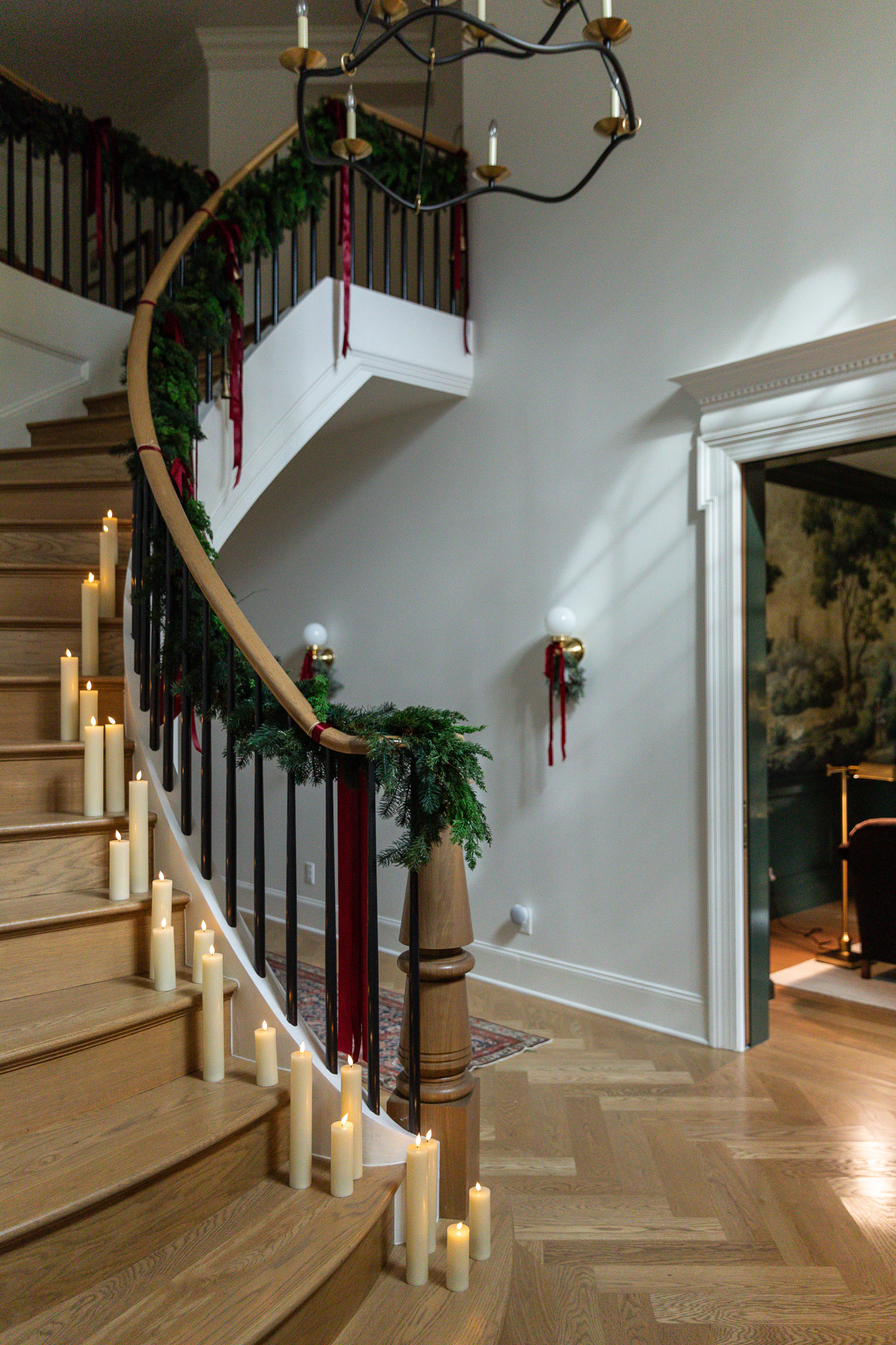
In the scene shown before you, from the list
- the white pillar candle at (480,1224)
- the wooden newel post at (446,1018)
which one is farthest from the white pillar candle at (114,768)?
the white pillar candle at (480,1224)

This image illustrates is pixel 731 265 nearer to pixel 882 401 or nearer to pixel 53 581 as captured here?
pixel 882 401

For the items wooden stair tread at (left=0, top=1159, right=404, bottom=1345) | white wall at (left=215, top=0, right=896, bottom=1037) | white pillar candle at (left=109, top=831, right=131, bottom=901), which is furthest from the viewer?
white wall at (left=215, top=0, right=896, bottom=1037)

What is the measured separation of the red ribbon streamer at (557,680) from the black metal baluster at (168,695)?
2.04 m

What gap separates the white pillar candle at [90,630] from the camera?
308cm

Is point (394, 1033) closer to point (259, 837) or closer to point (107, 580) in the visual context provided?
point (259, 837)

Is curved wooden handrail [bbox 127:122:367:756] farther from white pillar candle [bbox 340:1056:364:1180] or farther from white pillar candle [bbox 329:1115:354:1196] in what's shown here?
white pillar candle [bbox 329:1115:354:1196]

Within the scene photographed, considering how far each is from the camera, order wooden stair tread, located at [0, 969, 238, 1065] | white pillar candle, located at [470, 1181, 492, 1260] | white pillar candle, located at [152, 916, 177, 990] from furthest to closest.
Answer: white pillar candle, located at [152, 916, 177, 990] < white pillar candle, located at [470, 1181, 492, 1260] < wooden stair tread, located at [0, 969, 238, 1065]

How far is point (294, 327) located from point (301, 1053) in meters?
3.26

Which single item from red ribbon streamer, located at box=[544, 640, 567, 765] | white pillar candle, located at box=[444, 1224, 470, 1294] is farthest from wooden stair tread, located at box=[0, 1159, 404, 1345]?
red ribbon streamer, located at box=[544, 640, 567, 765]

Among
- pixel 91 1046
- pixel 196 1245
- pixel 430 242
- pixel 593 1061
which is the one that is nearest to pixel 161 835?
pixel 91 1046

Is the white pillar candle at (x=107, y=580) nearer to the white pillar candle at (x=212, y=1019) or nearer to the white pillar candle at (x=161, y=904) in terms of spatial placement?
the white pillar candle at (x=161, y=904)

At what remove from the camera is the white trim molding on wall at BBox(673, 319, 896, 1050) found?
12.2 feet

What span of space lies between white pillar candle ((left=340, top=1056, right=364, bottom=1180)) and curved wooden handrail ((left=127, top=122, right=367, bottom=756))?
685 millimetres

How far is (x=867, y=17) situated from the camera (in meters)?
3.44
